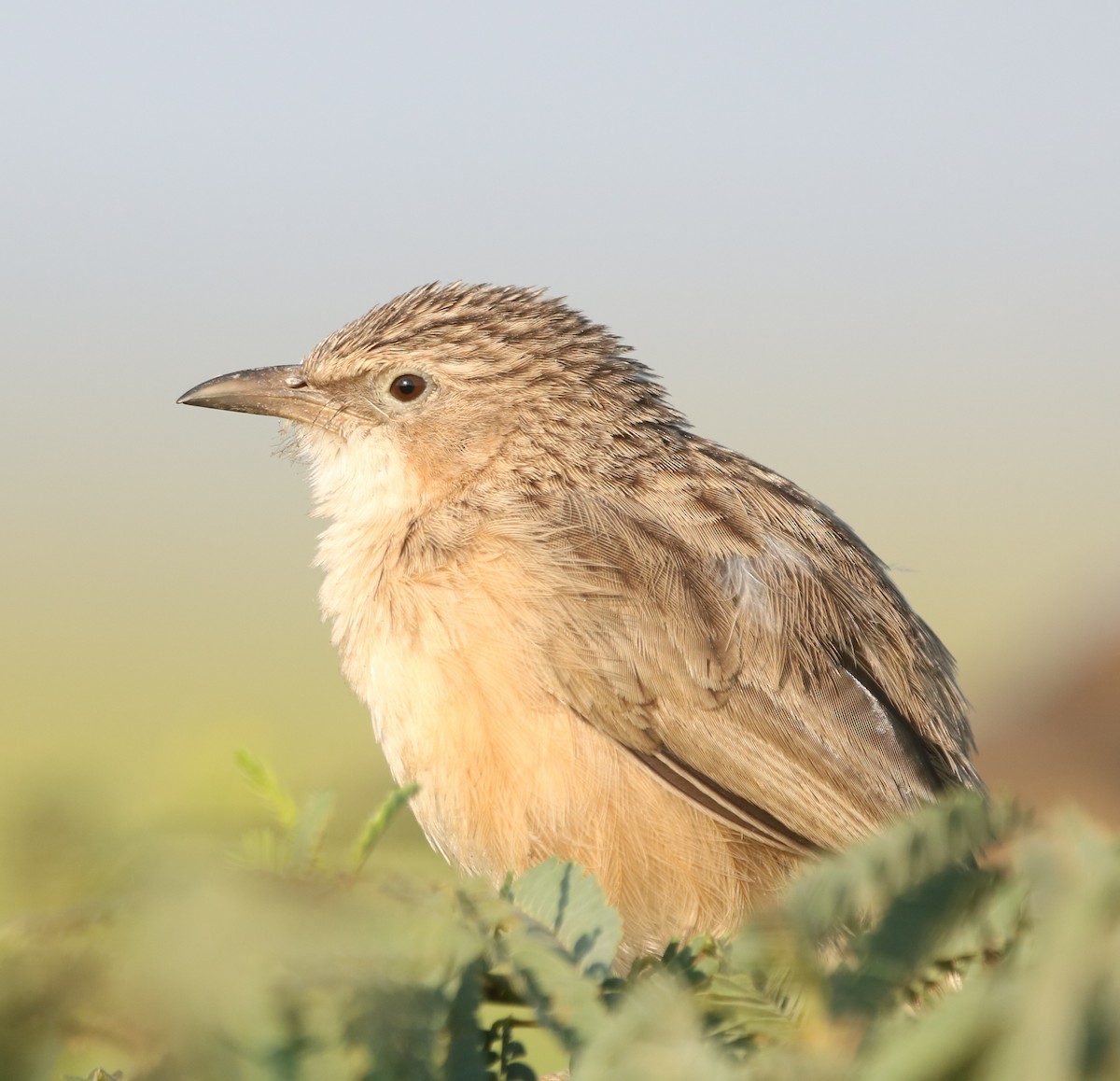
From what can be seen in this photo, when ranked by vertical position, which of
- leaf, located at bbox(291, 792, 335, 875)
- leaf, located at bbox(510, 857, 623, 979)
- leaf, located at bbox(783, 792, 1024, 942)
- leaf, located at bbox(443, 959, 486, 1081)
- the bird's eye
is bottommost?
leaf, located at bbox(443, 959, 486, 1081)

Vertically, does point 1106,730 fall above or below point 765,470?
below

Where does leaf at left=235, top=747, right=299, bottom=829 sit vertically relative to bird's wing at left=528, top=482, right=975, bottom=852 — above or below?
above

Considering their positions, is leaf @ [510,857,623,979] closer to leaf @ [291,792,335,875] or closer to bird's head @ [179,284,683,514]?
leaf @ [291,792,335,875]

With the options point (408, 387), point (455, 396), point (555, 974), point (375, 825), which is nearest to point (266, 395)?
point (408, 387)

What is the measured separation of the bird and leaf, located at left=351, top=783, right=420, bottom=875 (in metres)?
2.18

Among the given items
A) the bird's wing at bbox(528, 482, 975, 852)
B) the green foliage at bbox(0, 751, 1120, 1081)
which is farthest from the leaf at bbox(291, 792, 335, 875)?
the bird's wing at bbox(528, 482, 975, 852)

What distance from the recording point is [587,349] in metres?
6.18

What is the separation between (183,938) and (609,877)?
335cm

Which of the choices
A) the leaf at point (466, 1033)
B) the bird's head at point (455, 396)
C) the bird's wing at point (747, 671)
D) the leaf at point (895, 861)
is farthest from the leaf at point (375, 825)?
the bird's head at point (455, 396)

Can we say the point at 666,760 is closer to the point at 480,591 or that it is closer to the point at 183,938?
the point at 480,591

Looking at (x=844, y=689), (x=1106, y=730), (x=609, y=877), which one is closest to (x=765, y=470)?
(x=844, y=689)

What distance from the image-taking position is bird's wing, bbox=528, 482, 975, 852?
14.8 ft

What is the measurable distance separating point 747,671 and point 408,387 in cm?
225

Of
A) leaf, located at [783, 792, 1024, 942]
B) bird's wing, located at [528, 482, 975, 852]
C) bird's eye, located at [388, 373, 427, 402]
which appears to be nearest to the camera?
leaf, located at [783, 792, 1024, 942]
